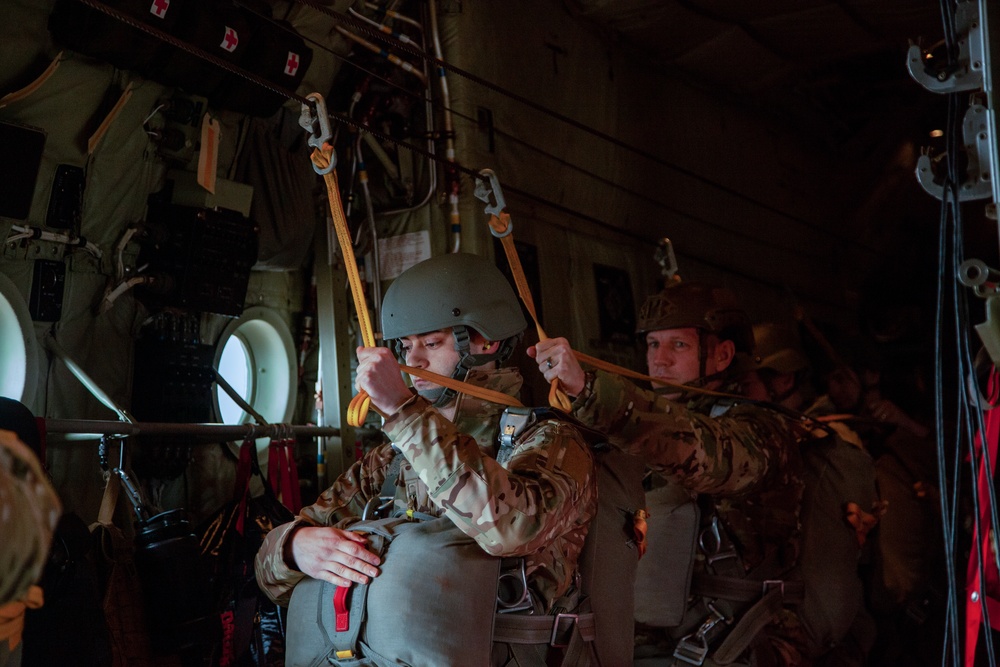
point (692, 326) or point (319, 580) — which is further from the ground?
point (692, 326)

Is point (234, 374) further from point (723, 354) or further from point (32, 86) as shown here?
point (723, 354)

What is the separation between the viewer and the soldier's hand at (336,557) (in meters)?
2.79

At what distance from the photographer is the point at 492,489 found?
251 cm

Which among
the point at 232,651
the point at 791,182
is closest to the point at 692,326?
the point at 232,651

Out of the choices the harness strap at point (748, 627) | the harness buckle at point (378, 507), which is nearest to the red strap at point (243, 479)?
the harness buckle at point (378, 507)

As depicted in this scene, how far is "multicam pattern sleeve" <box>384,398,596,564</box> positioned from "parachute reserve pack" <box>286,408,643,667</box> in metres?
0.16

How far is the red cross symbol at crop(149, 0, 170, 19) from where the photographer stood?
145 inches

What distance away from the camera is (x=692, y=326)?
4.38 metres

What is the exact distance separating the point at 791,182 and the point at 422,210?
4.58m

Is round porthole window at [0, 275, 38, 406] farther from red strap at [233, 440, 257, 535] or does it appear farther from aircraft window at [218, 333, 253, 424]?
aircraft window at [218, 333, 253, 424]

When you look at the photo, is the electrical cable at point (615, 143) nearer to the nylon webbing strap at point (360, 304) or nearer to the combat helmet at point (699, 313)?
the nylon webbing strap at point (360, 304)

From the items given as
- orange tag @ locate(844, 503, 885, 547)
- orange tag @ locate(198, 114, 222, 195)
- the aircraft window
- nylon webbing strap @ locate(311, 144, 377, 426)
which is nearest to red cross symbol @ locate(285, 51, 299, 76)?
orange tag @ locate(198, 114, 222, 195)

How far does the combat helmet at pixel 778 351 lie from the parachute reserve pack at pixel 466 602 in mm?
2805

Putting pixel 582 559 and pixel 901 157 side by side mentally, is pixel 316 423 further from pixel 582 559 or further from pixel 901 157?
pixel 901 157
